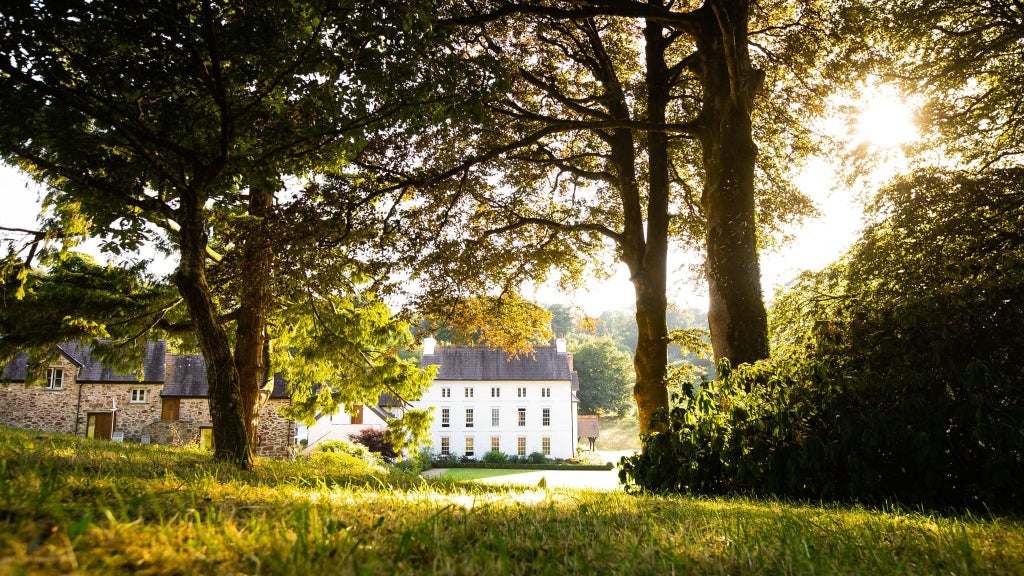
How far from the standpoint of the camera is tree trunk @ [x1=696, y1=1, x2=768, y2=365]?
27.6 feet

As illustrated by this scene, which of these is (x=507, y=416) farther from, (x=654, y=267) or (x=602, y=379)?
(x=654, y=267)

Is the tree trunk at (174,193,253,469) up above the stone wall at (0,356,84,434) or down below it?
above

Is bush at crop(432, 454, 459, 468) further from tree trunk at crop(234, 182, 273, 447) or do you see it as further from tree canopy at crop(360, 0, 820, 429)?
tree canopy at crop(360, 0, 820, 429)

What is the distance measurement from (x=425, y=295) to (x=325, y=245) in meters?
3.05

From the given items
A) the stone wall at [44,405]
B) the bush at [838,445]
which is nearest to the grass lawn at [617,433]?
the stone wall at [44,405]

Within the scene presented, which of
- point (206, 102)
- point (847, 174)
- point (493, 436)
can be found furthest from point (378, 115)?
point (493, 436)

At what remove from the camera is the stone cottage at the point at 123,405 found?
3138 cm

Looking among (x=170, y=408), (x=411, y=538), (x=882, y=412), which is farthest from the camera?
(x=170, y=408)

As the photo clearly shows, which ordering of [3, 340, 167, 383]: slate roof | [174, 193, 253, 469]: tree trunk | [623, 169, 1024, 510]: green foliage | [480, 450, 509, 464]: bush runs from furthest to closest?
[480, 450, 509, 464]: bush → [3, 340, 167, 383]: slate roof → [174, 193, 253, 469]: tree trunk → [623, 169, 1024, 510]: green foliage

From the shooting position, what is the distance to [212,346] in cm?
617

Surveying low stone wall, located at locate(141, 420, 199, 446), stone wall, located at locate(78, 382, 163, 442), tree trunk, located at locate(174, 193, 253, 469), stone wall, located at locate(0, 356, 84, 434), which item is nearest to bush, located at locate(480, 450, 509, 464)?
low stone wall, located at locate(141, 420, 199, 446)

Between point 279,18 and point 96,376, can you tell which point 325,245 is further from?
point 96,376

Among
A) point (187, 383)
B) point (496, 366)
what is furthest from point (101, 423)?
point (496, 366)

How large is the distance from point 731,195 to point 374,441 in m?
34.8
